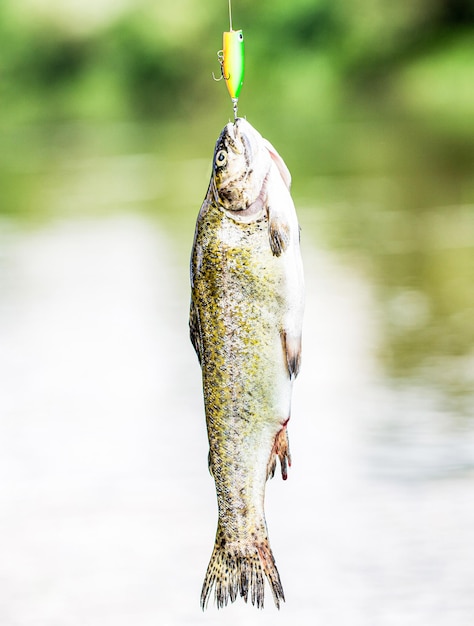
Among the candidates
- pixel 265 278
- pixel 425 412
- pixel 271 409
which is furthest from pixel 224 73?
pixel 425 412

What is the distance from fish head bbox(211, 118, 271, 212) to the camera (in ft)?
14.2

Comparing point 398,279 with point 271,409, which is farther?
→ point 398,279

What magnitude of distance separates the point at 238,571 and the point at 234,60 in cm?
144

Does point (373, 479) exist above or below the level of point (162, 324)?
below

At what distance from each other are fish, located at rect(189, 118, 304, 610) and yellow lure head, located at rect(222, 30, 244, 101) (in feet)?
0.31

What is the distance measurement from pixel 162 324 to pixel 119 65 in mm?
45134

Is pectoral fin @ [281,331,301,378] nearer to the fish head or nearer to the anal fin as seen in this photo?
the anal fin

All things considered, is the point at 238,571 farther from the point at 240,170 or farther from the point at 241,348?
the point at 240,170

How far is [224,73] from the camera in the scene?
440cm

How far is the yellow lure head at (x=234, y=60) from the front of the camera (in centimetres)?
429

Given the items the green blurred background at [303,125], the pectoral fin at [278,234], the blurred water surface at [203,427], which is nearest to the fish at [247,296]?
the pectoral fin at [278,234]

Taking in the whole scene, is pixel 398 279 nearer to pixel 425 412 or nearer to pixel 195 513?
pixel 425 412

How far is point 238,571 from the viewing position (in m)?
4.70

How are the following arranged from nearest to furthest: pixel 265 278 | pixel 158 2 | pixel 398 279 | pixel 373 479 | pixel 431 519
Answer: pixel 265 278 → pixel 431 519 → pixel 373 479 → pixel 398 279 → pixel 158 2
